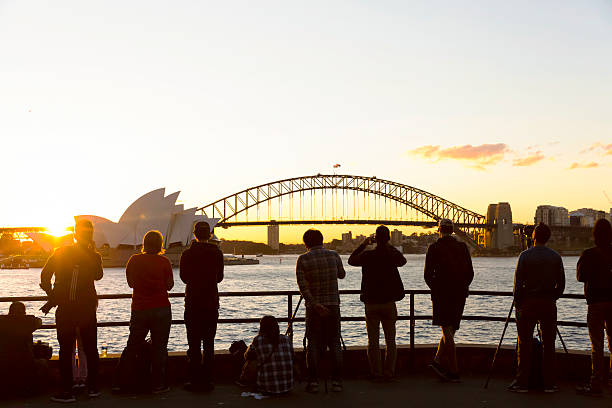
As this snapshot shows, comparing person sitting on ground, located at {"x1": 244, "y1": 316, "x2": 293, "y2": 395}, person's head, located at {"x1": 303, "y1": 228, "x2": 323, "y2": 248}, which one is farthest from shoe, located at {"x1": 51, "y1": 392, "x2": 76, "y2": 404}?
person's head, located at {"x1": 303, "y1": 228, "x2": 323, "y2": 248}

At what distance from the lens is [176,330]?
102 feet

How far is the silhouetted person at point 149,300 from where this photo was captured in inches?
257

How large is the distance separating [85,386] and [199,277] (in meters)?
1.54

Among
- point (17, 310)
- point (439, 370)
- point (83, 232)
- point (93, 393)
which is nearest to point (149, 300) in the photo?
point (83, 232)

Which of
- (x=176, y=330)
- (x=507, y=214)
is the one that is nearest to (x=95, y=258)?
(x=176, y=330)

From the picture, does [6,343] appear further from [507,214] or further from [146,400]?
[507,214]

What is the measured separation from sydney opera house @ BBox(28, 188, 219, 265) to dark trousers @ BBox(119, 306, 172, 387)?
279 ft

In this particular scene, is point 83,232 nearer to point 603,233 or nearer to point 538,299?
point 538,299

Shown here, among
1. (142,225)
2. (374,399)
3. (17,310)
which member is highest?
(142,225)

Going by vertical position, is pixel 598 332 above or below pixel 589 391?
above

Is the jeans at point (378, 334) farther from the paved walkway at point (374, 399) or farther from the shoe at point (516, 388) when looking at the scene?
the shoe at point (516, 388)

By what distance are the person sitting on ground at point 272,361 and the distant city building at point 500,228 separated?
13993 centimetres

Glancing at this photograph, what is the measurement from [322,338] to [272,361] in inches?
22.2

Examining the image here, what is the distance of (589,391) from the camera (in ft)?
21.0
